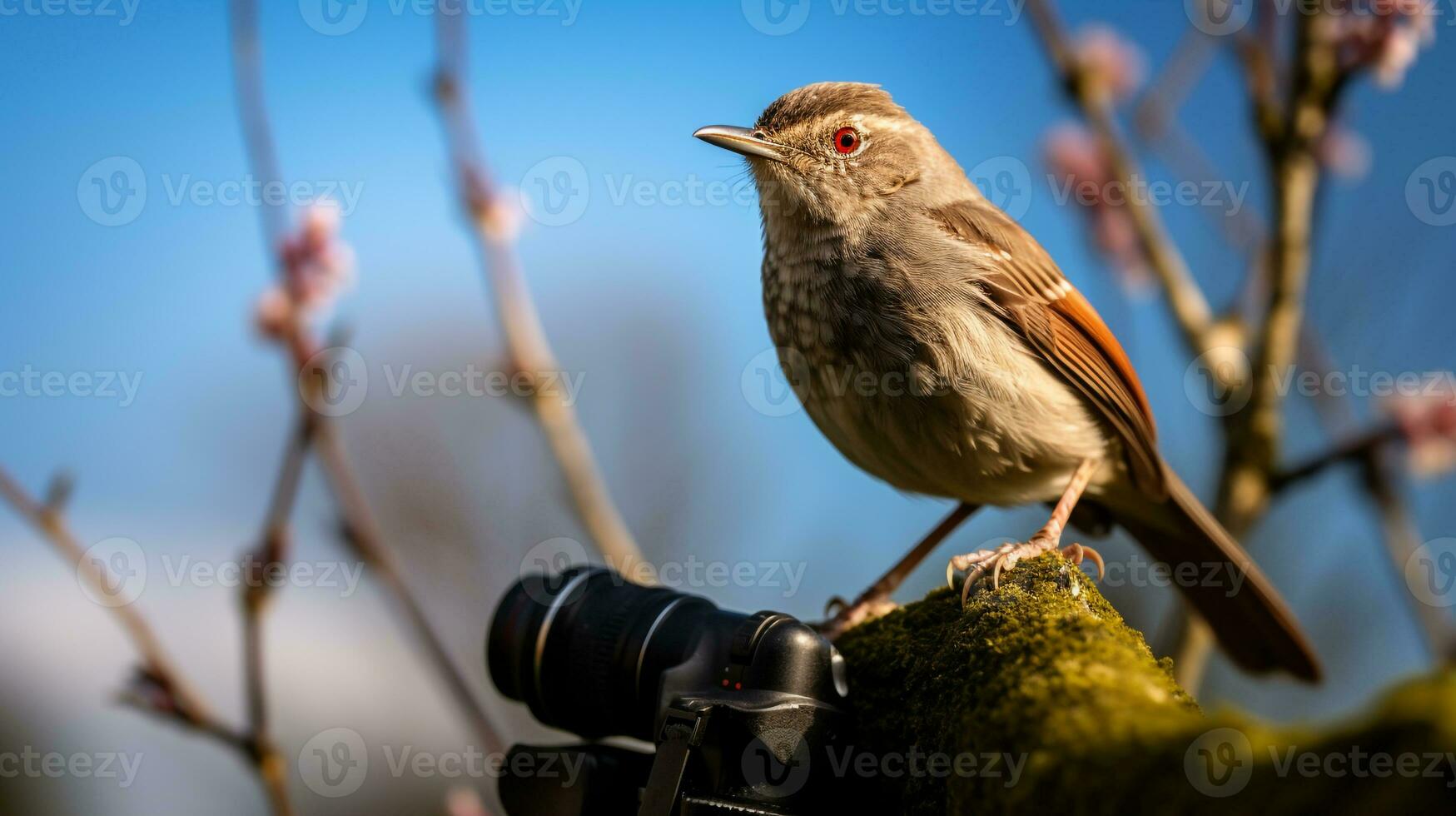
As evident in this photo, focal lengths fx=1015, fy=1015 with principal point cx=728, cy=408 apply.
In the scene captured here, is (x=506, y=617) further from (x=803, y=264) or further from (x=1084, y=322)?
(x=1084, y=322)

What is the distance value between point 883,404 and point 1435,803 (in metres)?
2.05

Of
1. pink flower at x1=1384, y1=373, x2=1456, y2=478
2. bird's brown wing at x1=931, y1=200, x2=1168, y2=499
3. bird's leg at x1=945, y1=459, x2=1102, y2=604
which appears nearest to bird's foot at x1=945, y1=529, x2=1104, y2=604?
bird's leg at x1=945, y1=459, x2=1102, y2=604

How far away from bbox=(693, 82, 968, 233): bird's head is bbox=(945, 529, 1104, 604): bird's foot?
3.98 ft

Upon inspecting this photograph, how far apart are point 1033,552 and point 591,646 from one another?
1.20 m

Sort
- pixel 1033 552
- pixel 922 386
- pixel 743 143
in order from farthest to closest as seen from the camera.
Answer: pixel 743 143, pixel 922 386, pixel 1033 552

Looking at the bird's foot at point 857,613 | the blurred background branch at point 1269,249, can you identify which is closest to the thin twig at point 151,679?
the bird's foot at point 857,613

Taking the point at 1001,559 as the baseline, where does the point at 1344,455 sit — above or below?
below

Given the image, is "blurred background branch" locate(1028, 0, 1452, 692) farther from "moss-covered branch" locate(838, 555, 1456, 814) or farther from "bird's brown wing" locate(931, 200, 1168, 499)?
"moss-covered branch" locate(838, 555, 1456, 814)

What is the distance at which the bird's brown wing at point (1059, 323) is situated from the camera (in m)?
3.16

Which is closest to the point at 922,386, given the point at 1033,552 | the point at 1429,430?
the point at 1033,552

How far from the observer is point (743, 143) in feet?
11.5

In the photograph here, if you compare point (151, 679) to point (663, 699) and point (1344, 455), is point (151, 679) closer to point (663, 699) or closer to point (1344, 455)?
point (663, 699)

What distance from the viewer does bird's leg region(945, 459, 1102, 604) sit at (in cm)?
247

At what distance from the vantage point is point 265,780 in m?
3.20
